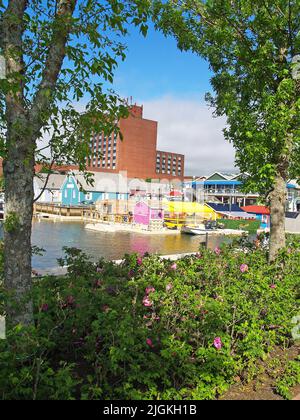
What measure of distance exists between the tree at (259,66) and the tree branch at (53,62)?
4594 mm

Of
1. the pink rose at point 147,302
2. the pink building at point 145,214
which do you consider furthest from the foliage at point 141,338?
the pink building at point 145,214

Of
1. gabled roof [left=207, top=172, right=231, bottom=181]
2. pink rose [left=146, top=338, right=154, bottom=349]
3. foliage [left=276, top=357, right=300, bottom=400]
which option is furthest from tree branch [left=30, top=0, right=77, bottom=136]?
gabled roof [left=207, top=172, right=231, bottom=181]

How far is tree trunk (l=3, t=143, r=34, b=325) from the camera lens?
3.80 meters

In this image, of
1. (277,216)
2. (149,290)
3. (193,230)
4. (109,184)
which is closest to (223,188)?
(109,184)

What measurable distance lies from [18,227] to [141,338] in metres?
1.78

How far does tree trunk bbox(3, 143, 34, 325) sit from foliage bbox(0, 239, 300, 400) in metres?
0.32

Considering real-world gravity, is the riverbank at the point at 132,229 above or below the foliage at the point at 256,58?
below

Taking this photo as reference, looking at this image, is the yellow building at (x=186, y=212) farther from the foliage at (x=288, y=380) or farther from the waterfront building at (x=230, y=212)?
the foliage at (x=288, y=380)

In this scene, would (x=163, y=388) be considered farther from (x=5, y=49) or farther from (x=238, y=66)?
(x=238, y=66)

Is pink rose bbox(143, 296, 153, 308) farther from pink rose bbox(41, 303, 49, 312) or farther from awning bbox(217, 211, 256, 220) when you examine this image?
awning bbox(217, 211, 256, 220)

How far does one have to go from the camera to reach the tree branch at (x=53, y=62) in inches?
147

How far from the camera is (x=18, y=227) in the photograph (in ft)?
12.8

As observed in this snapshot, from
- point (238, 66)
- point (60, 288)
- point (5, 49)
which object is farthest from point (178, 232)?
point (5, 49)

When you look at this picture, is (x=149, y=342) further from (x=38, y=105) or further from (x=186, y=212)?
(x=186, y=212)
